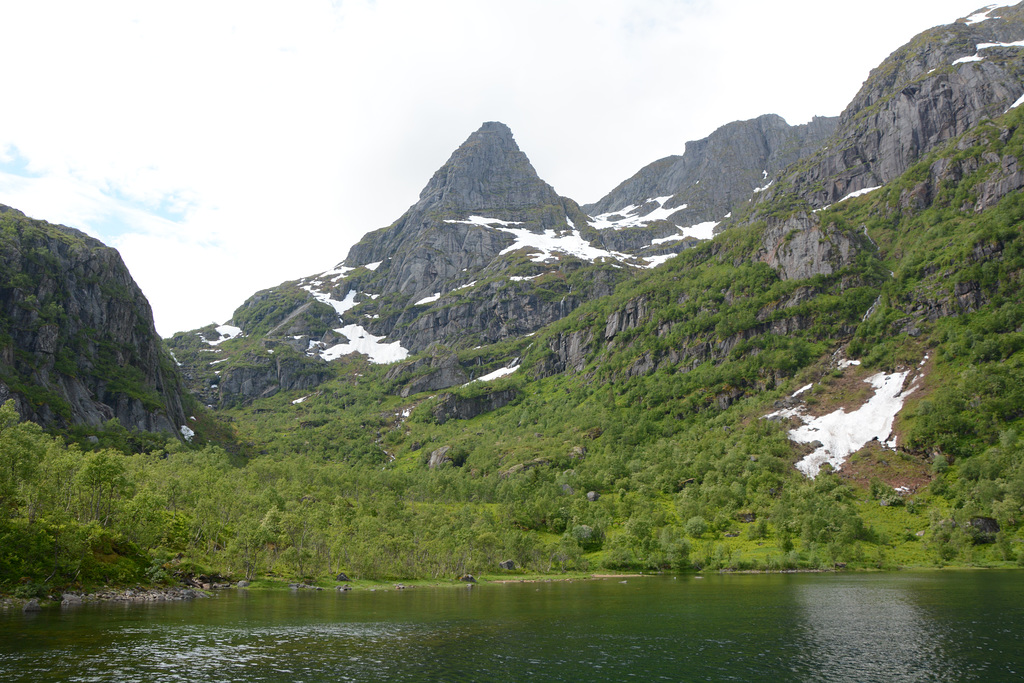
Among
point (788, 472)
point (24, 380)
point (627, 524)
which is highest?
point (24, 380)

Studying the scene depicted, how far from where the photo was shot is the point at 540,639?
5078 centimetres

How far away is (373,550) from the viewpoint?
4289 inches

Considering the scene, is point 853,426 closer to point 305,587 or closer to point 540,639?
point 540,639

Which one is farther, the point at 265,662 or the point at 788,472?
the point at 788,472

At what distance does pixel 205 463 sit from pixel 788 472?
156 m

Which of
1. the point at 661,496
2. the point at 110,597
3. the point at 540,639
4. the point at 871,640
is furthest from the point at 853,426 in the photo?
the point at 110,597

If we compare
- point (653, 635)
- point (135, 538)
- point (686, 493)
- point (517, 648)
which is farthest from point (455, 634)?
point (686, 493)

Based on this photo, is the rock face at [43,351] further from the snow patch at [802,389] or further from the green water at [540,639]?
the snow patch at [802,389]

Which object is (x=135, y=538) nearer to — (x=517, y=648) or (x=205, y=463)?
(x=517, y=648)

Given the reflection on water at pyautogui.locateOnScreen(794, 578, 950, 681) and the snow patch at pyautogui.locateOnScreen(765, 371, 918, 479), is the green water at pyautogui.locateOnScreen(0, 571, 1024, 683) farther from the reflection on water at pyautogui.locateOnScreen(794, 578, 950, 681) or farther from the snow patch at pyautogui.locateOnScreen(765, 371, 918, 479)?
the snow patch at pyautogui.locateOnScreen(765, 371, 918, 479)

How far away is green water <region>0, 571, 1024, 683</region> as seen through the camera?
3800 cm

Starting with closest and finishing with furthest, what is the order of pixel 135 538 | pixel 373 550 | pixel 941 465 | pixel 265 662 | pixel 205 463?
pixel 265 662, pixel 135 538, pixel 373 550, pixel 941 465, pixel 205 463

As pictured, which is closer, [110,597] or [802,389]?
[110,597]

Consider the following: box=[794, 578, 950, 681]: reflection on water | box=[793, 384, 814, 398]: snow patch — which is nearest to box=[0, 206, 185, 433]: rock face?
box=[794, 578, 950, 681]: reflection on water
